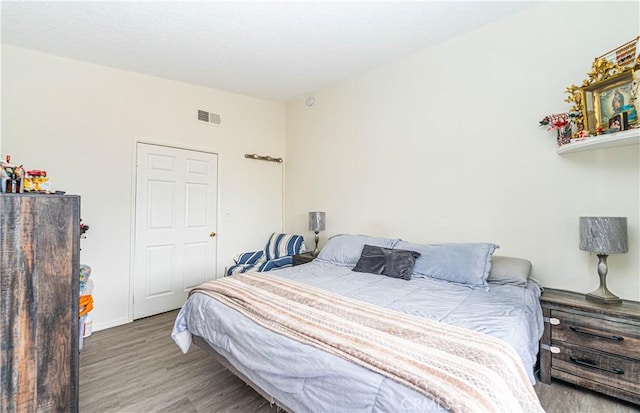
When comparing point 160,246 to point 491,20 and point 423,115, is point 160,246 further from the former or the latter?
point 491,20

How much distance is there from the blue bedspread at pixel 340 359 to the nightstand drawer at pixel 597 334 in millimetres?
192

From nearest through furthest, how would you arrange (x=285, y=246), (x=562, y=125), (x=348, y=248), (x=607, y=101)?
1. (x=607, y=101)
2. (x=562, y=125)
3. (x=348, y=248)
4. (x=285, y=246)

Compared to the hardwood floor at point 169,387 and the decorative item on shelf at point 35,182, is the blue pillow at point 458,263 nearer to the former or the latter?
the hardwood floor at point 169,387

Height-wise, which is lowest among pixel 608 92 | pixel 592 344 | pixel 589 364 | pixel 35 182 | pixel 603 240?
pixel 589 364

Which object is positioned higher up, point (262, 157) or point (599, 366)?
point (262, 157)

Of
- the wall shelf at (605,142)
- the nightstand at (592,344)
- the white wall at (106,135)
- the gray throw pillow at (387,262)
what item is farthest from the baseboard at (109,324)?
the wall shelf at (605,142)

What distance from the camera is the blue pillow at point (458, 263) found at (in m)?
2.17

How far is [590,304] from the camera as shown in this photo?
1.88 m

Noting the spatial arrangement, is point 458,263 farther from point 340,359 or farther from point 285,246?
point 285,246

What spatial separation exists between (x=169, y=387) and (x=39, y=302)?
43.9 inches

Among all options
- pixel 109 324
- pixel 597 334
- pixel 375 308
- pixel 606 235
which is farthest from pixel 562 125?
pixel 109 324

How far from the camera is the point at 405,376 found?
1019mm

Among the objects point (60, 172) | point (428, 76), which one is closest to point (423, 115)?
point (428, 76)

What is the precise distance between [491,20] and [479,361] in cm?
278
